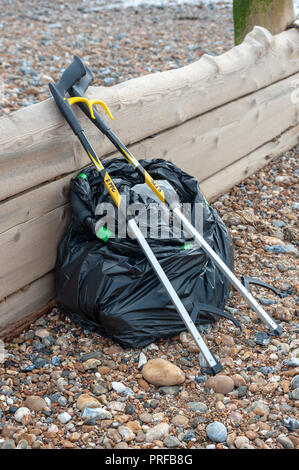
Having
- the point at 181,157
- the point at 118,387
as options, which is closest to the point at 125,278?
the point at 118,387

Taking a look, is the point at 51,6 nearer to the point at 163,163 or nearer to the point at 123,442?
the point at 163,163

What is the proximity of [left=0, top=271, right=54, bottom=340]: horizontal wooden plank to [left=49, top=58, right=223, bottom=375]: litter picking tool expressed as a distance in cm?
67

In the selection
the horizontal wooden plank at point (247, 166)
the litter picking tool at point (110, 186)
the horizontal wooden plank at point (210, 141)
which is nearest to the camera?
the litter picking tool at point (110, 186)

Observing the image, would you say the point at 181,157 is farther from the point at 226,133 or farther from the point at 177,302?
the point at 177,302

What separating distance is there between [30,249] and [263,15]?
3312 mm

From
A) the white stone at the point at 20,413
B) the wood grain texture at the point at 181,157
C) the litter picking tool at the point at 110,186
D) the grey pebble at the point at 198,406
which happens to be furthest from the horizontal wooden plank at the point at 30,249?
the grey pebble at the point at 198,406

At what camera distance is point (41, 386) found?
8.70ft

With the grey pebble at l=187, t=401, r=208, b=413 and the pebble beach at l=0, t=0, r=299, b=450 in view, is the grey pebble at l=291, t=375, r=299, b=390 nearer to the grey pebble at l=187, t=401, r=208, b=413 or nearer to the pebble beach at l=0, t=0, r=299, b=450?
the pebble beach at l=0, t=0, r=299, b=450

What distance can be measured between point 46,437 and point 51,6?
8918 mm

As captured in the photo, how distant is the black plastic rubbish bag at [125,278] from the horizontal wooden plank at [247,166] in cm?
124

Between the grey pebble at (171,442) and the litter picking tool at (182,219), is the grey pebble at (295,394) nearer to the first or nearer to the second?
the litter picking tool at (182,219)

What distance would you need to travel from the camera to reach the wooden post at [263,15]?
500 cm

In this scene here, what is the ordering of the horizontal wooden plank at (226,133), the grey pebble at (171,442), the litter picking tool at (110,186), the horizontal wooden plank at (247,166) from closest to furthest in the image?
the grey pebble at (171,442) < the litter picking tool at (110,186) < the horizontal wooden plank at (226,133) < the horizontal wooden plank at (247,166)

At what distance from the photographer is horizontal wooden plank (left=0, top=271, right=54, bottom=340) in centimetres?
296
